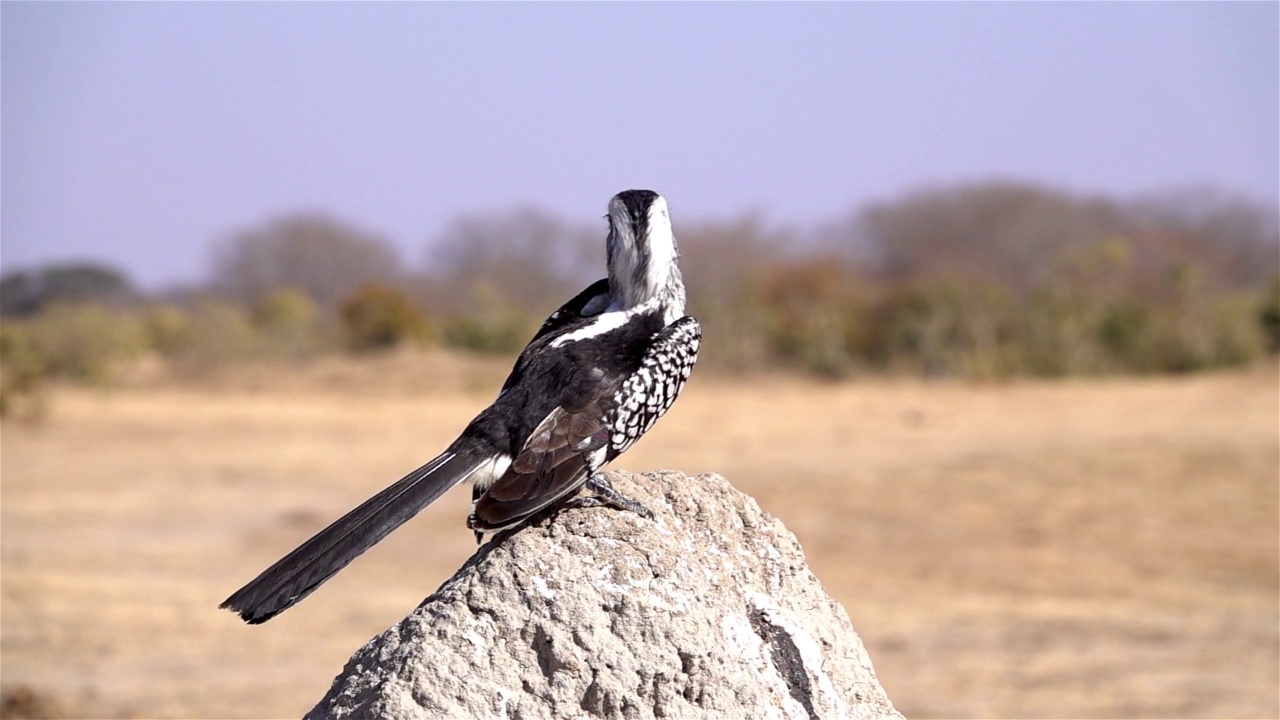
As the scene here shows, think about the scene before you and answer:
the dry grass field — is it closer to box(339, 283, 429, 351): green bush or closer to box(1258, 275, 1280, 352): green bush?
box(1258, 275, 1280, 352): green bush

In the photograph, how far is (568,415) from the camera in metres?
3.99

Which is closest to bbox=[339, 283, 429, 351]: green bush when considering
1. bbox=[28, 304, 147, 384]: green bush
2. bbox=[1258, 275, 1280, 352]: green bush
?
bbox=[28, 304, 147, 384]: green bush

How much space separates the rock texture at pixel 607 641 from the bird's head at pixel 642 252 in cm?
60

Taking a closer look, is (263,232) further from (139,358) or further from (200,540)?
(200,540)

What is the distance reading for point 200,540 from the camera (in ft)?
47.4

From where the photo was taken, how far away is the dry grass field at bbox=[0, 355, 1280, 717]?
9.57 meters

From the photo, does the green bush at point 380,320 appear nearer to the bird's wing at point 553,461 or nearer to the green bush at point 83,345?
the green bush at point 83,345

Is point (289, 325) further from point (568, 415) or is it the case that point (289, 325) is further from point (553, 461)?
point (553, 461)

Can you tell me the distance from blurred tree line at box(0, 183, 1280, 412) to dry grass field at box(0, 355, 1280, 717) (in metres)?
2.86

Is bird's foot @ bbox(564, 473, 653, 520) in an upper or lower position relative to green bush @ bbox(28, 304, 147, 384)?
lower

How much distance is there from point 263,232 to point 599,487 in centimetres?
5330

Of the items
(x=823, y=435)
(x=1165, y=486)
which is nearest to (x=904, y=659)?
(x=1165, y=486)

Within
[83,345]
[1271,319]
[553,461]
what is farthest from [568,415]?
[83,345]

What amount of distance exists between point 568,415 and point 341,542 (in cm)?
69
